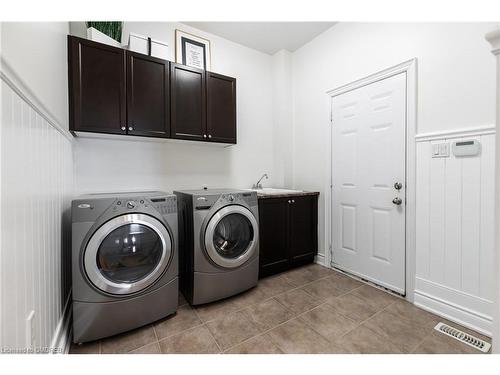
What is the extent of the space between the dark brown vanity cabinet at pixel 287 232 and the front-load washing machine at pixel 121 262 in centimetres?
99

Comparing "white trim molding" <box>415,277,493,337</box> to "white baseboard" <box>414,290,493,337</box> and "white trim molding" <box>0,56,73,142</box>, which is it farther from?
"white trim molding" <box>0,56,73,142</box>

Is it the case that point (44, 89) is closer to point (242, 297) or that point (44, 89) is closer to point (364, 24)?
point (242, 297)

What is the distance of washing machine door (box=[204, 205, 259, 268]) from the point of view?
1.84 m

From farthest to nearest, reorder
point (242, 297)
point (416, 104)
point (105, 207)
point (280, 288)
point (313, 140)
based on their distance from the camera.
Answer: point (313, 140) < point (280, 288) < point (242, 297) < point (416, 104) < point (105, 207)

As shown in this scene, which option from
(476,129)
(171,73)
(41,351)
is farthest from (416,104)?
(41,351)

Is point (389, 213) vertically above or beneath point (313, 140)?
beneath

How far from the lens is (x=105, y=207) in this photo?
1.45 meters

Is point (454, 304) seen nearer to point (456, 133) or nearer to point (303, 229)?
point (456, 133)

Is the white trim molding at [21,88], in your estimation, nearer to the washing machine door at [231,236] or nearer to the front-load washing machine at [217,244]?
the front-load washing machine at [217,244]

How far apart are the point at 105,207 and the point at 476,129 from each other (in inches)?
Answer: 98.8

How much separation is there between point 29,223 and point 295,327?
1.62m

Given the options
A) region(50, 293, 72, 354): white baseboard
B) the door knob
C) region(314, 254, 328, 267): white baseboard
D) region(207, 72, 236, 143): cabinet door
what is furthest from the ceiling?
region(50, 293, 72, 354): white baseboard

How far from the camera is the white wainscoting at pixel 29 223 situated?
72 cm

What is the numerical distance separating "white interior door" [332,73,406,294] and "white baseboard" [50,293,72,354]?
2.43 meters
